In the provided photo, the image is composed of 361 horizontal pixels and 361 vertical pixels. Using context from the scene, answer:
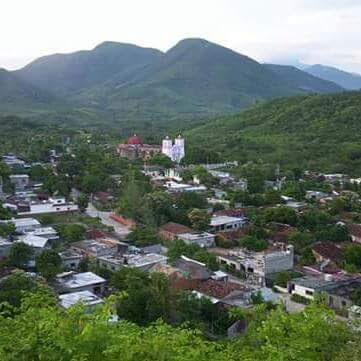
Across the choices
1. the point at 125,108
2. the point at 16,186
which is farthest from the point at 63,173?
the point at 125,108

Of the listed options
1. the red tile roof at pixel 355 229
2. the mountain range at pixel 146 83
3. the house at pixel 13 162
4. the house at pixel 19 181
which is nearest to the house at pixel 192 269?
the red tile roof at pixel 355 229

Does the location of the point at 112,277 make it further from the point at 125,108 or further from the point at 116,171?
the point at 125,108

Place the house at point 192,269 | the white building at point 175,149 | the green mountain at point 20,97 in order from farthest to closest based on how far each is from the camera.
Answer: the green mountain at point 20,97, the white building at point 175,149, the house at point 192,269

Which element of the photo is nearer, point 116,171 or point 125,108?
point 116,171

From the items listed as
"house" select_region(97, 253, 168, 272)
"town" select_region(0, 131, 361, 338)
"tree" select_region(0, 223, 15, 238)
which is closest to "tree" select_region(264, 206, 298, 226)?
"town" select_region(0, 131, 361, 338)

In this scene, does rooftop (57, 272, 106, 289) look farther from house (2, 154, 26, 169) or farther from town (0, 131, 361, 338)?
house (2, 154, 26, 169)

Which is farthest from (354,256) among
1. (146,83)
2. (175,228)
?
(146,83)

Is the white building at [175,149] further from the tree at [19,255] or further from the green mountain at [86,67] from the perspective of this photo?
the green mountain at [86,67]
